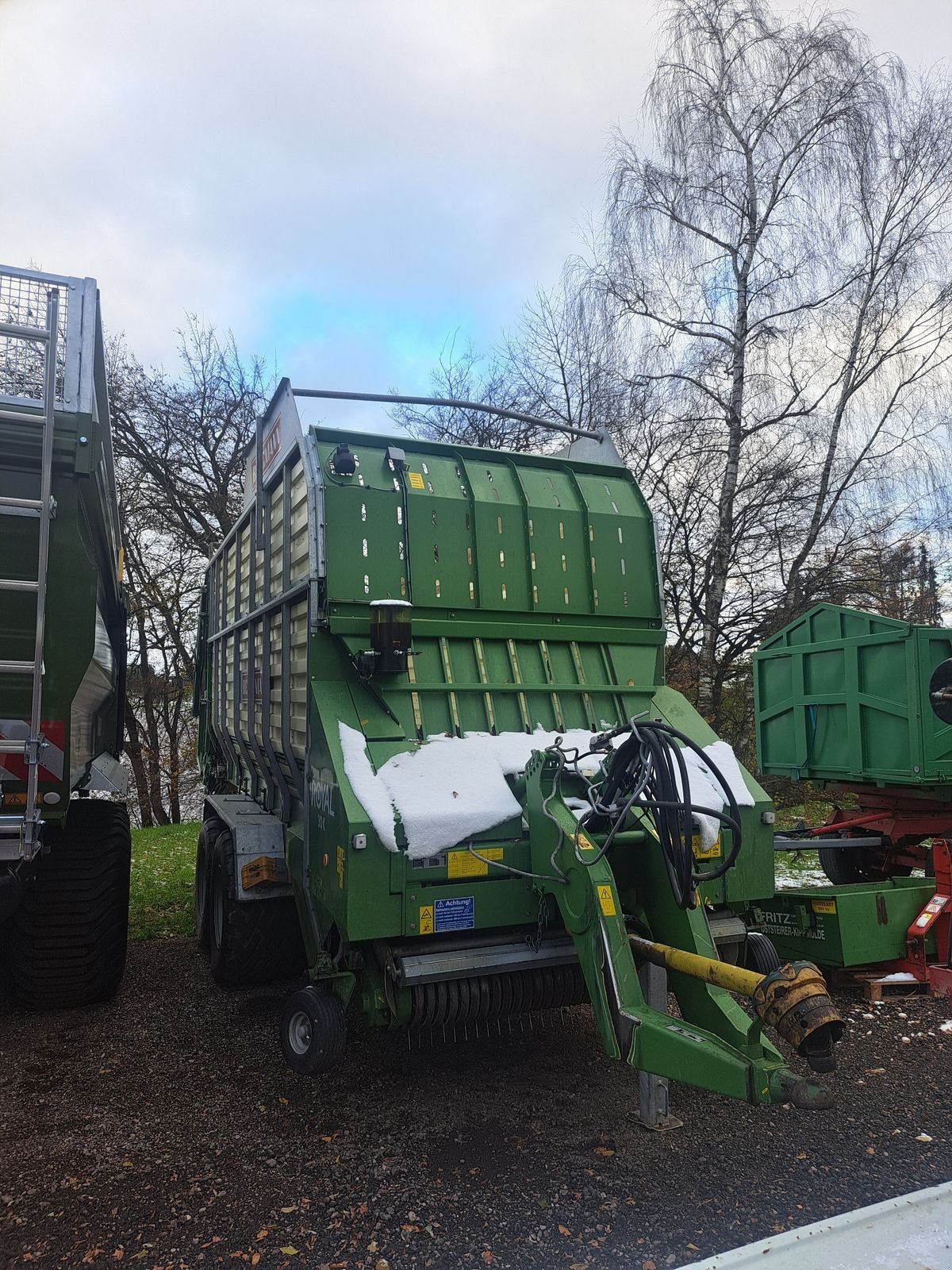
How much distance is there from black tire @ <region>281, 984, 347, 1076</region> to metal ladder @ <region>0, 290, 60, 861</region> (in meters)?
1.28

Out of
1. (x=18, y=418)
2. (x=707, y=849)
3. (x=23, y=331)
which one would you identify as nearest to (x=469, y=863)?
(x=707, y=849)

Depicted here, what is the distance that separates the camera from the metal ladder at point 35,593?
3.45 meters

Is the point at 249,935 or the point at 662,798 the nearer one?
the point at 662,798

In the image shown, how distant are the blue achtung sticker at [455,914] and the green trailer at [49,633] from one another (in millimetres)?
1653

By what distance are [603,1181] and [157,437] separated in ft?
53.3

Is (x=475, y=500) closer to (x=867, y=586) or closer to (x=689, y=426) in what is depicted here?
(x=689, y=426)

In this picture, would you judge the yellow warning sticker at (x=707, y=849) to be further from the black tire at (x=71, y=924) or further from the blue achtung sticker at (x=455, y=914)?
the black tire at (x=71, y=924)

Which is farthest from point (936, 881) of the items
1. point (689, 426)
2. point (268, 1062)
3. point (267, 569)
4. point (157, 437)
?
point (157, 437)

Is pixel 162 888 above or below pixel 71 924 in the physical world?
below

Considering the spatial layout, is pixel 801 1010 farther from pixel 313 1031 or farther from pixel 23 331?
pixel 23 331

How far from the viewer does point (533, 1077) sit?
13.4ft

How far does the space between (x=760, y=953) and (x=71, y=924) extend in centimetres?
362

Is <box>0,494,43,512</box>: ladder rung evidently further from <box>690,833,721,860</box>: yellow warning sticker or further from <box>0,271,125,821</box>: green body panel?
<box>690,833,721,860</box>: yellow warning sticker

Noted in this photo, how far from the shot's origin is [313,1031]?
3514 millimetres
